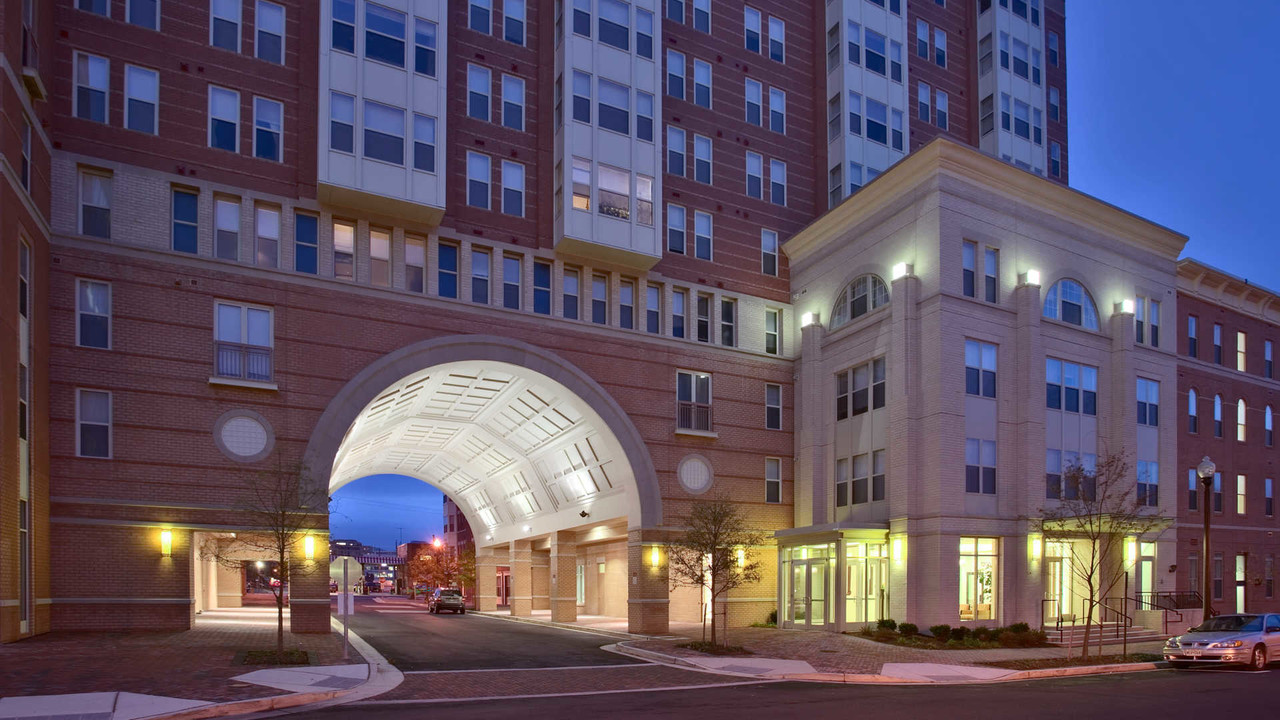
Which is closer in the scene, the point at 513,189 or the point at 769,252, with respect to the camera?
the point at 513,189

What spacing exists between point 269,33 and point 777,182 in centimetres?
2021

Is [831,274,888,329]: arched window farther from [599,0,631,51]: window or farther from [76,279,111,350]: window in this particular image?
[76,279,111,350]: window

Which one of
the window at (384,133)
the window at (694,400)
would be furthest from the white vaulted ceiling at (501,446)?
the window at (384,133)

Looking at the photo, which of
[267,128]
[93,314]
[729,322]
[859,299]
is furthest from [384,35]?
[859,299]

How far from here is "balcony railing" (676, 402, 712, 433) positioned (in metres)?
35.7

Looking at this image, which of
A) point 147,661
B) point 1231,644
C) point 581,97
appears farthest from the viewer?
point 581,97

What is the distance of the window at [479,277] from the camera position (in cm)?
3269

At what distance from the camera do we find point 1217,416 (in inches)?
1629

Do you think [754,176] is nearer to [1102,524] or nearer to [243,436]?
[1102,524]

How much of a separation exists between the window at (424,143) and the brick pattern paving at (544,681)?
1684 cm

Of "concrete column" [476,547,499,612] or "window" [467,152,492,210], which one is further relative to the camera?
"concrete column" [476,547,499,612]

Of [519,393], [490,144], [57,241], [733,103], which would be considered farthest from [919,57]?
[57,241]

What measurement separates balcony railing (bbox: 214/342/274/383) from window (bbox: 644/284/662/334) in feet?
44.6

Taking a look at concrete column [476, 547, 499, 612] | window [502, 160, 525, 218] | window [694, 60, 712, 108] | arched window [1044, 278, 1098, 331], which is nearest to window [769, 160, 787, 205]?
window [694, 60, 712, 108]
